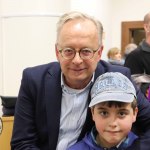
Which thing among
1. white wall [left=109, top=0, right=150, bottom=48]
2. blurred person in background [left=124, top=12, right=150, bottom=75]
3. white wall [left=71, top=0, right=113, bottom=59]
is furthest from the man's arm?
white wall [left=109, top=0, right=150, bottom=48]

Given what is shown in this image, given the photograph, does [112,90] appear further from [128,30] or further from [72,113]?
[128,30]

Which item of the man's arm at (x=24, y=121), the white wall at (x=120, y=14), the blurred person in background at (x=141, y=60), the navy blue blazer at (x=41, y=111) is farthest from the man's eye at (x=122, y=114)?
the white wall at (x=120, y=14)

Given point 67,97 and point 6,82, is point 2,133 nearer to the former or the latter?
point 67,97

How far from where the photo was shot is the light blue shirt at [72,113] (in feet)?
4.64

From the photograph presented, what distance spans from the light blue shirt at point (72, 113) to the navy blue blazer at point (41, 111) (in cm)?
2

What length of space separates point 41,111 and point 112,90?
1.18ft

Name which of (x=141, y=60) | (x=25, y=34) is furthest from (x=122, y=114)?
(x=25, y=34)

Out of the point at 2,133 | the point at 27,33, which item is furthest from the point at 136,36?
the point at 2,133

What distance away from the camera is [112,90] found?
1250 millimetres

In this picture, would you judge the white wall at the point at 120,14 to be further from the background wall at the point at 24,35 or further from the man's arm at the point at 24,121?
the man's arm at the point at 24,121

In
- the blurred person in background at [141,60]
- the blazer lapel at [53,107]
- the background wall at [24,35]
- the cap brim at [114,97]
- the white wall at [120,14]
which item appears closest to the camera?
the cap brim at [114,97]

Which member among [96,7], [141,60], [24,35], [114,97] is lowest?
[114,97]

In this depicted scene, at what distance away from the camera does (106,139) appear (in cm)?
128

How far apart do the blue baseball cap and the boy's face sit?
0.03 meters
